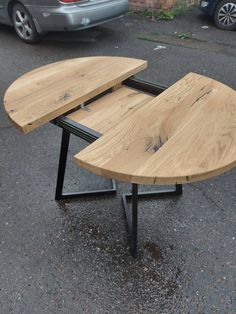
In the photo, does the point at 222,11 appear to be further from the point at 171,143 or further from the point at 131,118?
the point at 171,143

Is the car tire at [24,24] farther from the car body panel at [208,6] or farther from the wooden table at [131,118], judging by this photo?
the wooden table at [131,118]

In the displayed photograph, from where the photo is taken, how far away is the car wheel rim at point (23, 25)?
178 inches

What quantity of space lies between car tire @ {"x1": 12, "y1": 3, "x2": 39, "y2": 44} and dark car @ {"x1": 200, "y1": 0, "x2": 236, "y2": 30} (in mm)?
2837

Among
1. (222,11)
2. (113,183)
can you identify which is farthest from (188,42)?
(113,183)

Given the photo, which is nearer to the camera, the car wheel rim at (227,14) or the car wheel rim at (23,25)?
the car wheel rim at (23,25)

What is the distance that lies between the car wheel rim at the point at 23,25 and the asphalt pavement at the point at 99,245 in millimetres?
2314

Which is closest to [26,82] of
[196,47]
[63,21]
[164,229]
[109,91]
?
[109,91]

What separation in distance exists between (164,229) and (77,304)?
711 millimetres

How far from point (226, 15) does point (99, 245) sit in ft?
15.1

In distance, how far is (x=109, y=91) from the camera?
192 centimetres

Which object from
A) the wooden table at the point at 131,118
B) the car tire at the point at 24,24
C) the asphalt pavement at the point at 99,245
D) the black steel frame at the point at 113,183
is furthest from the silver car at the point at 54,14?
the black steel frame at the point at 113,183

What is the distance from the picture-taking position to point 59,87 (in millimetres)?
1720

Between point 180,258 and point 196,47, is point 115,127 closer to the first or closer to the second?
point 180,258

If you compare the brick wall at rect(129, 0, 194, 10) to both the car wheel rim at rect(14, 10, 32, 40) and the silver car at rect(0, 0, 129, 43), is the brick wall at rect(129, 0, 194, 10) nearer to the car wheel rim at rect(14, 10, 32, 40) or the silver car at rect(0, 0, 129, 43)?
the silver car at rect(0, 0, 129, 43)
